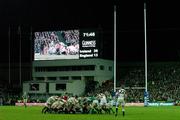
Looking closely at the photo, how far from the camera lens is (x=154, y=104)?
231 feet

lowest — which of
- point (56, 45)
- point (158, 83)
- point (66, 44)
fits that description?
point (158, 83)

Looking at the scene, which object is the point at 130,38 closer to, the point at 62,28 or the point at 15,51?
the point at 62,28

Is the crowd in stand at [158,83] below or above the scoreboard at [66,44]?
below

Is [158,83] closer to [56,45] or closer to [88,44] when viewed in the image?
[88,44]

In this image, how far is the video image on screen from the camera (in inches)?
3593

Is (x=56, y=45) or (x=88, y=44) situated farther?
(x=56, y=45)

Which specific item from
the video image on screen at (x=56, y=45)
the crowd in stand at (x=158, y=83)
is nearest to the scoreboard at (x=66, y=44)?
the video image on screen at (x=56, y=45)

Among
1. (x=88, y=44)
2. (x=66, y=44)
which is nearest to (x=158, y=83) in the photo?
(x=88, y=44)

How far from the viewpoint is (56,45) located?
3627 inches

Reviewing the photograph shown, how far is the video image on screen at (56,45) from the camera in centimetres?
9125

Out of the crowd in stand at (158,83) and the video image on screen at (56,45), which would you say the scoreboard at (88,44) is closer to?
the video image on screen at (56,45)

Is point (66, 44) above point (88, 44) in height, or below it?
above

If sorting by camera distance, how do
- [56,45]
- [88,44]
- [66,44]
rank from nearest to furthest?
[88,44], [66,44], [56,45]

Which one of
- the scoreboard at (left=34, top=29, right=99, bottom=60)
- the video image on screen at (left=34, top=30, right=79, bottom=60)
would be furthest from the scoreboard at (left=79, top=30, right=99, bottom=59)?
the video image on screen at (left=34, top=30, right=79, bottom=60)
